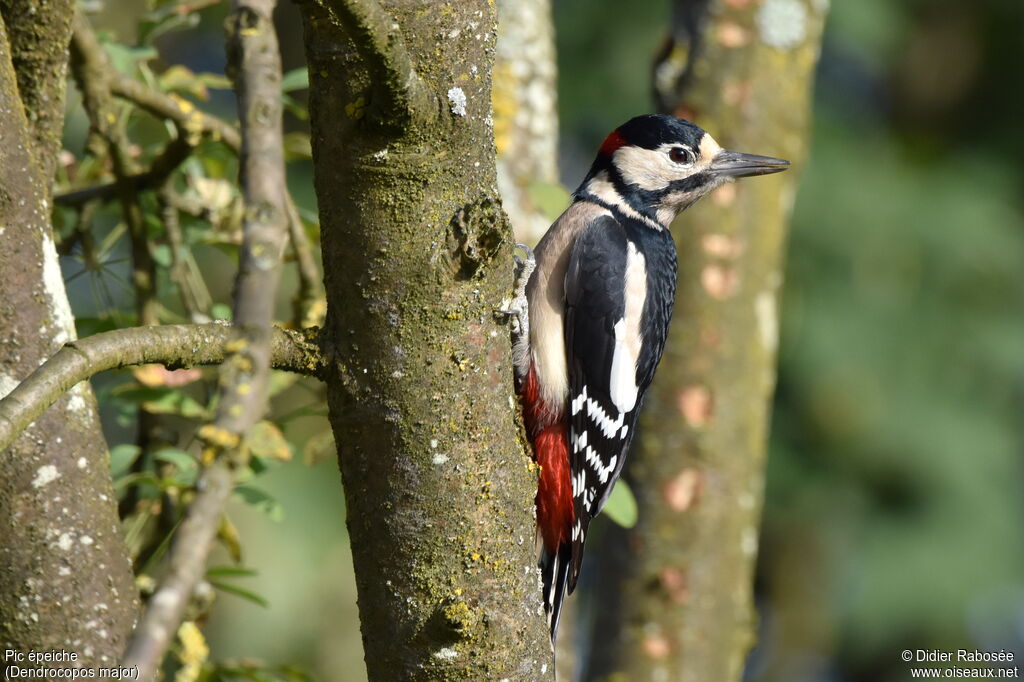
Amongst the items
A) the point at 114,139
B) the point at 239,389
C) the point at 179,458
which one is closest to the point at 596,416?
the point at 179,458

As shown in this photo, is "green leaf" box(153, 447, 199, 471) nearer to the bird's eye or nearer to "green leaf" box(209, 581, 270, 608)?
"green leaf" box(209, 581, 270, 608)

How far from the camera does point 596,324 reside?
3256mm

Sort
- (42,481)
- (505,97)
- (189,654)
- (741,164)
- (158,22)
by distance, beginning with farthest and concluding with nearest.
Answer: (505,97), (741,164), (158,22), (189,654), (42,481)

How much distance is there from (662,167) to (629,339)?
61 centimetres

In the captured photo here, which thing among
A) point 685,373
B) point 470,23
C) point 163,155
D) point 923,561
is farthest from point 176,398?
point 923,561

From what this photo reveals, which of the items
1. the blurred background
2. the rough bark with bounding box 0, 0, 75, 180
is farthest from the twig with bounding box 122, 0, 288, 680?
the blurred background

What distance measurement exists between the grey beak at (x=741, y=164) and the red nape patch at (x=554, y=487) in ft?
3.14

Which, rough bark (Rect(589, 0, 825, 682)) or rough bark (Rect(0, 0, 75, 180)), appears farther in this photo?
rough bark (Rect(589, 0, 825, 682))

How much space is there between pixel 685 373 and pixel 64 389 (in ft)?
8.41

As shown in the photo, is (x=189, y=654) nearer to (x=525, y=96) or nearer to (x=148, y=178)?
(x=148, y=178)

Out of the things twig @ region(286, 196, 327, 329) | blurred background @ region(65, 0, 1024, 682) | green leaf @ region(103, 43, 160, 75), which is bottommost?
blurred background @ region(65, 0, 1024, 682)

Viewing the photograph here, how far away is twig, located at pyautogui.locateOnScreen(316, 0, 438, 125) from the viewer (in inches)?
58.8

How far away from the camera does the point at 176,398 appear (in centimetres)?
272

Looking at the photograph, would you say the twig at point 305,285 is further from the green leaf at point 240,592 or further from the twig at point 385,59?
the twig at point 385,59
